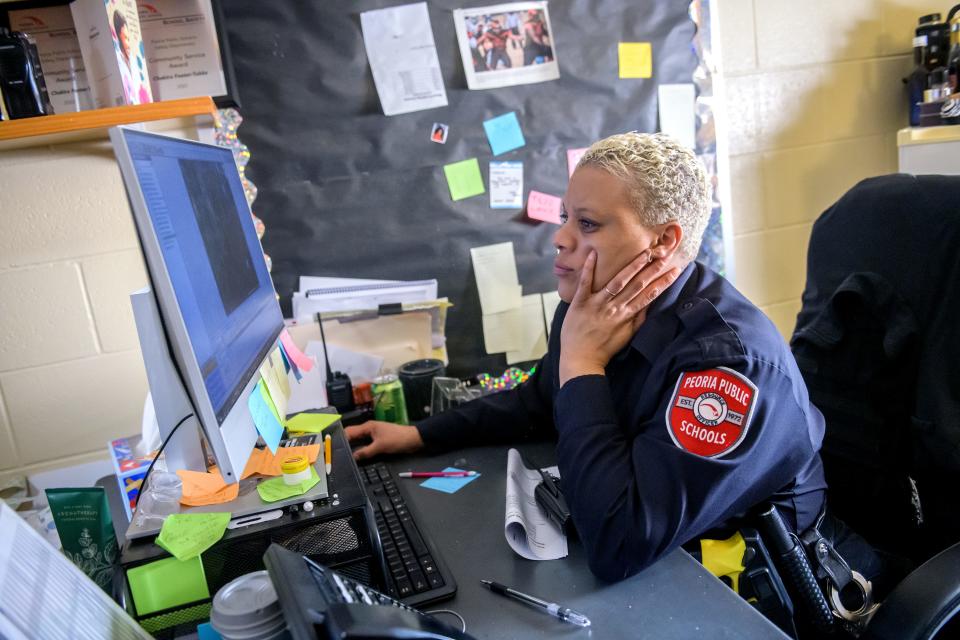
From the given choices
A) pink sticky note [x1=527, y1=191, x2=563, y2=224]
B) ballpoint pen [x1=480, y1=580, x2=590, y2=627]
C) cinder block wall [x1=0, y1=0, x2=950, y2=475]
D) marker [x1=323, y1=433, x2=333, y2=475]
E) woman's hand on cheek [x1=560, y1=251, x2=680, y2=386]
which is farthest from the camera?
pink sticky note [x1=527, y1=191, x2=563, y2=224]

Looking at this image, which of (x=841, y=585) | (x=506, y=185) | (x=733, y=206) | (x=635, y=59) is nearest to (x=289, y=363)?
(x=506, y=185)

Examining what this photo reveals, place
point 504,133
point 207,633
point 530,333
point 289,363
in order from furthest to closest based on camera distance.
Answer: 1. point 530,333
2. point 504,133
3. point 289,363
4. point 207,633

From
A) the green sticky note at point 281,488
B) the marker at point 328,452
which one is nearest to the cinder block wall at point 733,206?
the marker at point 328,452

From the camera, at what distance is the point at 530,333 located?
6.44ft

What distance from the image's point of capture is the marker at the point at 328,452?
3.39ft

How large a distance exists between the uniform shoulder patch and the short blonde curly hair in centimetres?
29

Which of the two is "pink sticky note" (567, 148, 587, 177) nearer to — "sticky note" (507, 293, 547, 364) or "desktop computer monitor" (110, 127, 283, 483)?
"sticky note" (507, 293, 547, 364)

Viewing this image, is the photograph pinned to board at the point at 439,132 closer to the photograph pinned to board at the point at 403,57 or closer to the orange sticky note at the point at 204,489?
the photograph pinned to board at the point at 403,57

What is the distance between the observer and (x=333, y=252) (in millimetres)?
1781

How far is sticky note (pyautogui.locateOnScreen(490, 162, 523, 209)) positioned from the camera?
187cm

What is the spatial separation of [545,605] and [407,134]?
129 cm

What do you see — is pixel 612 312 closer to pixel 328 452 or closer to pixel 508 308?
pixel 328 452

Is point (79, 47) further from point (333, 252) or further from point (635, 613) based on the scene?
point (635, 613)

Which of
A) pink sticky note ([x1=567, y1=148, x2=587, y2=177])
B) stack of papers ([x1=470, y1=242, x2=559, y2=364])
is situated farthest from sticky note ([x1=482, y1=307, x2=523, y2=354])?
pink sticky note ([x1=567, y1=148, x2=587, y2=177])
